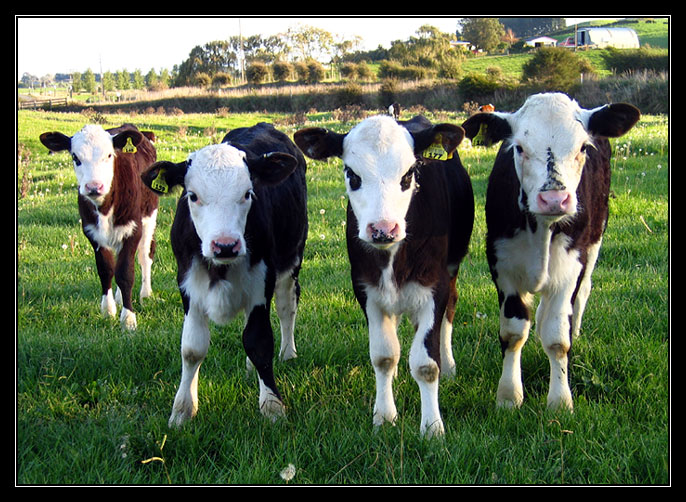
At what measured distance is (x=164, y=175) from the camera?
452 cm

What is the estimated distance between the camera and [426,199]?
14.9 ft

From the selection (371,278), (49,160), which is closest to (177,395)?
(371,278)

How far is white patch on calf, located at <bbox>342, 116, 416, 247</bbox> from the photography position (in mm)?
3791

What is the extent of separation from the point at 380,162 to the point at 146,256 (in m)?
4.69

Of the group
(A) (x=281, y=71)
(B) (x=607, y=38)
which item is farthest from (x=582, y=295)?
(B) (x=607, y=38)

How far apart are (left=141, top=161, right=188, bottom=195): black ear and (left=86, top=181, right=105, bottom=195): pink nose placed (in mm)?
2246

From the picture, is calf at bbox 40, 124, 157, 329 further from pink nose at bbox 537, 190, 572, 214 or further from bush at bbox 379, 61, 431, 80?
bush at bbox 379, 61, 431, 80

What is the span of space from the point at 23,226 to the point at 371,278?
24.6 feet

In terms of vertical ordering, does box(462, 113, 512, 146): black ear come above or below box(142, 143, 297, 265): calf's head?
above

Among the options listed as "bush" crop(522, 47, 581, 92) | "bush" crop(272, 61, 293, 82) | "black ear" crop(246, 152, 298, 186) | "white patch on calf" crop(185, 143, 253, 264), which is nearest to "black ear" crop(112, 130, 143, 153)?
"white patch on calf" crop(185, 143, 253, 264)

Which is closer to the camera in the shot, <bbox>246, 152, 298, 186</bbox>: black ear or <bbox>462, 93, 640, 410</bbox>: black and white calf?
<bbox>462, 93, 640, 410</bbox>: black and white calf

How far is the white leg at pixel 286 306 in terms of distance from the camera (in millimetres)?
5656

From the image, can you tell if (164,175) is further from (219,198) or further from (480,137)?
(480,137)

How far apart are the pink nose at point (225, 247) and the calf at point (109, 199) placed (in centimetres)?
285
